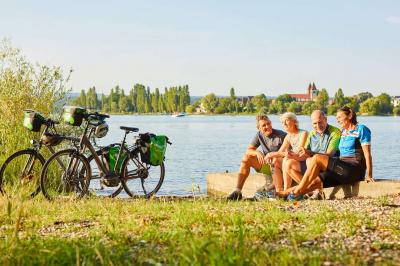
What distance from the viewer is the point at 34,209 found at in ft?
25.3

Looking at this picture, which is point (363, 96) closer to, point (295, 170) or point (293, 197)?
point (295, 170)

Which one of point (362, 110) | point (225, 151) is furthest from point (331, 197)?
point (362, 110)

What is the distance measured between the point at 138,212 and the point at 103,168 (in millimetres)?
2541

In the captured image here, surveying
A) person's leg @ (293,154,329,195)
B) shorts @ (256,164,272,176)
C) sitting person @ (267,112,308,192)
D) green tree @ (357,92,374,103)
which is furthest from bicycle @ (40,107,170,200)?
green tree @ (357,92,374,103)

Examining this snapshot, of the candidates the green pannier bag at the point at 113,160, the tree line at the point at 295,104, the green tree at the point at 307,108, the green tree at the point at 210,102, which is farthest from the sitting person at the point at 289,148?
the green tree at the point at 210,102

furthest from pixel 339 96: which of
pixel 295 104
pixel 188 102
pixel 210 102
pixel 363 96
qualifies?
pixel 188 102

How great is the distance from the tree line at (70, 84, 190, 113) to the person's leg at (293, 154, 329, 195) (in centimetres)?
14654

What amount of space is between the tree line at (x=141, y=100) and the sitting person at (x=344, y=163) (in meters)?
146

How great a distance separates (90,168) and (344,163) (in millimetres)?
3452

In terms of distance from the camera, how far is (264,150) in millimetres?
10117

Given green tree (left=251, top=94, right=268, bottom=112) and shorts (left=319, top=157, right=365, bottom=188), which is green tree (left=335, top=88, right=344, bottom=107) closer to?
green tree (left=251, top=94, right=268, bottom=112)

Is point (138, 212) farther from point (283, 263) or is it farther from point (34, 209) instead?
point (283, 263)

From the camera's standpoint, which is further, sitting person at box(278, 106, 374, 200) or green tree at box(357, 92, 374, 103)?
green tree at box(357, 92, 374, 103)

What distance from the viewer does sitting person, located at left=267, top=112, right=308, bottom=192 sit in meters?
9.48
